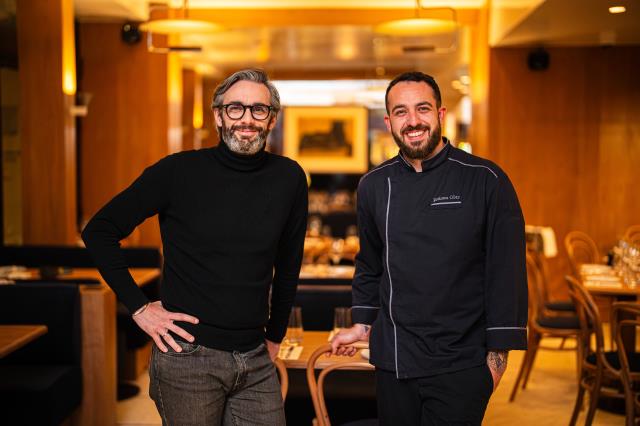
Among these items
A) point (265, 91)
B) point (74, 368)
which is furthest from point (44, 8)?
point (265, 91)

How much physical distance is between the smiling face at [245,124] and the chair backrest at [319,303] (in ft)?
7.08

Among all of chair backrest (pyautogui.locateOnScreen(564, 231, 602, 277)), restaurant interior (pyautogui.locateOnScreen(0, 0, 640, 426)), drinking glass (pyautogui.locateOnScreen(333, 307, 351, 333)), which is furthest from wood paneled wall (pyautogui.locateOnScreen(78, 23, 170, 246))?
drinking glass (pyautogui.locateOnScreen(333, 307, 351, 333))

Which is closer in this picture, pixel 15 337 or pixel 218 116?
pixel 218 116

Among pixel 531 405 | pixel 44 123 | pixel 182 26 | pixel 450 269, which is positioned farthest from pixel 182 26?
pixel 450 269

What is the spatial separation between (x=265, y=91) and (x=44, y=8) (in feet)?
16.1

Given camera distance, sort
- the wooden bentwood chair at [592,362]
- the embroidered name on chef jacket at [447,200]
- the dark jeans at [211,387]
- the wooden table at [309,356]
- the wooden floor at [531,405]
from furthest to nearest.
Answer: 1. the wooden floor at [531,405]
2. the wooden bentwood chair at [592,362]
3. the wooden table at [309,356]
4. the embroidered name on chef jacket at [447,200]
5. the dark jeans at [211,387]

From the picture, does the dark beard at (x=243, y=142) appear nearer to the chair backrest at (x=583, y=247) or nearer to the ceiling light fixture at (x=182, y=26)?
the ceiling light fixture at (x=182, y=26)

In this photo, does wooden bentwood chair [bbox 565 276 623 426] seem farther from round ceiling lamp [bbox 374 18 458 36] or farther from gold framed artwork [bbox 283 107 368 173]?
gold framed artwork [bbox 283 107 368 173]

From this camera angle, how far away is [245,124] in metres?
2.28

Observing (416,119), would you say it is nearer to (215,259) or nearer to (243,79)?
(243,79)

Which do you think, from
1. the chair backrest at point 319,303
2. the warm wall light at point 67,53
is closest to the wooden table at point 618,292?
the chair backrest at point 319,303

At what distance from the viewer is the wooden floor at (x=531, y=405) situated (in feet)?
16.6

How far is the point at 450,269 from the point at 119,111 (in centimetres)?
699

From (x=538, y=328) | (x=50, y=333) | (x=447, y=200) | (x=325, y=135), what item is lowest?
(x=538, y=328)
